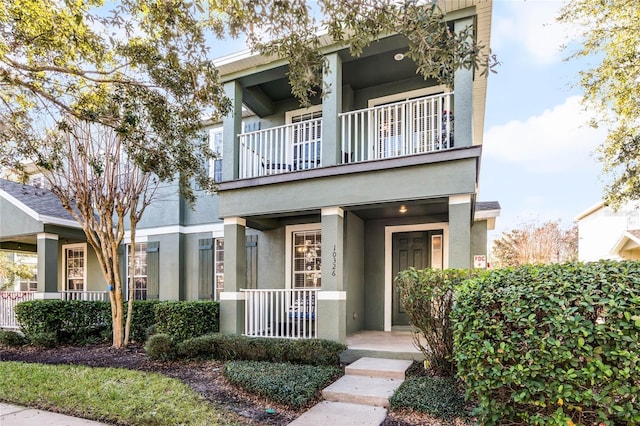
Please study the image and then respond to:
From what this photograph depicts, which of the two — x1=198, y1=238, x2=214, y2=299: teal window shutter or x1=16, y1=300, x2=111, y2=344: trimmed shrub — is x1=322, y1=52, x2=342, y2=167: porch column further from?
x1=16, y1=300, x2=111, y2=344: trimmed shrub

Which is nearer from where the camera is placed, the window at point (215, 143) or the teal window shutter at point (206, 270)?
the teal window shutter at point (206, 270)

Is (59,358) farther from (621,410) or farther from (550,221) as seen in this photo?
(550,221)

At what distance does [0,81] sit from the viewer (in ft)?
17.1

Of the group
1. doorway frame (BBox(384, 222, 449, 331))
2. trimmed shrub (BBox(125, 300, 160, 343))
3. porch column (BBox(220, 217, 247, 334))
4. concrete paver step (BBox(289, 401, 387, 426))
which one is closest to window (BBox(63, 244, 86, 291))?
trimmed shrub (BBox(125, 300, 160, 343))

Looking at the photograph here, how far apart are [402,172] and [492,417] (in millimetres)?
3982

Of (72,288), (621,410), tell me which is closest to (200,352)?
(621,410)

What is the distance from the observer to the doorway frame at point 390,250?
8914 mm

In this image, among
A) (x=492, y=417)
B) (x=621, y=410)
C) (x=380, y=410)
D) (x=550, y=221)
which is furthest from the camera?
(x=550, y=221)

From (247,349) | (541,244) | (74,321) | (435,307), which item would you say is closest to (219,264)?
(74,321)

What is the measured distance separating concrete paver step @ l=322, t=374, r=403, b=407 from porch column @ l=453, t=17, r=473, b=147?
392 centimetres

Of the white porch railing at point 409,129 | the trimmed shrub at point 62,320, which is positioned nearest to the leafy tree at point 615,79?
the white porch railing at point 409,129

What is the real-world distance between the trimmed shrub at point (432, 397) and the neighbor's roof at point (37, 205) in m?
10.5

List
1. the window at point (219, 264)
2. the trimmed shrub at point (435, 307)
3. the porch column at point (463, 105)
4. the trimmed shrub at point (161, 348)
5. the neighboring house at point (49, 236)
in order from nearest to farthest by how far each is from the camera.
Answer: the trimmed shrub at point (435, 307) < the porch column at point (463, 105) < the trimmed shrub at point (161, 348) < the window at point (219, 264) < the neighboring house at point (49, 236)

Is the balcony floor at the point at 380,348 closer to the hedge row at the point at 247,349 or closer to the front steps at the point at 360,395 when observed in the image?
the front steps at the point at 360,395
